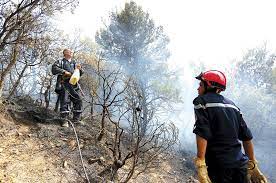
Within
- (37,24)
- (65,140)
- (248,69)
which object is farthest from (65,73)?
(248,69)

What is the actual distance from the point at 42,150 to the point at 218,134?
12.9ft

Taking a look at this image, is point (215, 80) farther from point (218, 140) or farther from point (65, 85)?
point (65, 85)

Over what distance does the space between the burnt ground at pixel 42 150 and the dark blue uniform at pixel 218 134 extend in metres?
2.89

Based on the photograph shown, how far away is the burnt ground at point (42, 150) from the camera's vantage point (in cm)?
486

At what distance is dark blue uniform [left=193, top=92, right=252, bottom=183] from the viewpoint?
9.26 feet

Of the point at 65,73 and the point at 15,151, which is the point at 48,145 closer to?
the point at 15,151

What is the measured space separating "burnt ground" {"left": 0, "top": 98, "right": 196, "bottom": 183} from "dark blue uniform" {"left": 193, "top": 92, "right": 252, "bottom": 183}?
114 inches

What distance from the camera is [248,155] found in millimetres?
3230

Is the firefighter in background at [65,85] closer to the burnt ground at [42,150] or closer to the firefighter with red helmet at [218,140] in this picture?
the burnt ground at [42,150]

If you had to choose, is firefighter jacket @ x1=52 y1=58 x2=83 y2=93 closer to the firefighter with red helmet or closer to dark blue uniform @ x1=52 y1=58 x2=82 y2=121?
dark blue uniform @ x1=52 y1=58 x2=82 y2=121

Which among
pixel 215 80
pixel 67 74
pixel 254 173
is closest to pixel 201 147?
pixel 215 80

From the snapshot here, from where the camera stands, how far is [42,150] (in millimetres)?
5590

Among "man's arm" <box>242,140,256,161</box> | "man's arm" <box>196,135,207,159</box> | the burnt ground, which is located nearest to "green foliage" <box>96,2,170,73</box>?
the burnt ground

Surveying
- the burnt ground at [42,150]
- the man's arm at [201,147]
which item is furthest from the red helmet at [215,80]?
the burnt ground at [42,150]
